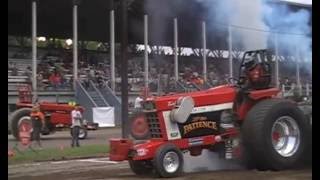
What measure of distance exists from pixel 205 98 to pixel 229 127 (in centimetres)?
62

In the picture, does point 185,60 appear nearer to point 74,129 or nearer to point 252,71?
point 74,129

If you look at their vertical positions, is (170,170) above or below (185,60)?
below

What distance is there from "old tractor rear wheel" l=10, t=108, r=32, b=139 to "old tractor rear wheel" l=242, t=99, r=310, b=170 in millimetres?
11757

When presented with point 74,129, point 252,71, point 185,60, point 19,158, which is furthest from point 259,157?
point 185,60

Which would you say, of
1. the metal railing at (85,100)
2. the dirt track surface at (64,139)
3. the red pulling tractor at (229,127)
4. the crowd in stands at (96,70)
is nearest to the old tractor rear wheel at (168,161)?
the red pulling tractor at (229,127)

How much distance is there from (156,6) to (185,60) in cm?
1106

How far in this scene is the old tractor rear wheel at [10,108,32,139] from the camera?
19.8 metres

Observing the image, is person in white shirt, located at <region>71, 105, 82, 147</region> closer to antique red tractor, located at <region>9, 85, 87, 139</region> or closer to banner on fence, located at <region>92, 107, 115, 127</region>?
antique red tractor, located at <region>9, 85, 87, 139</region>

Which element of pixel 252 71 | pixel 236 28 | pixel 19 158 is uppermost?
pixel 236 28

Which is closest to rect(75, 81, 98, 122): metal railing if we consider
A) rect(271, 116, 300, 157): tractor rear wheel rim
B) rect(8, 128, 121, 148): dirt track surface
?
rect(8, 128, 121, 148): dirt track surface

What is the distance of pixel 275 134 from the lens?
31.5 ft

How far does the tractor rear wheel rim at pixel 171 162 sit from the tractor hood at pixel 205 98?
721 mm

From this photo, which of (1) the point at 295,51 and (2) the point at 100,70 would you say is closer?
(1) the point at 295,51
